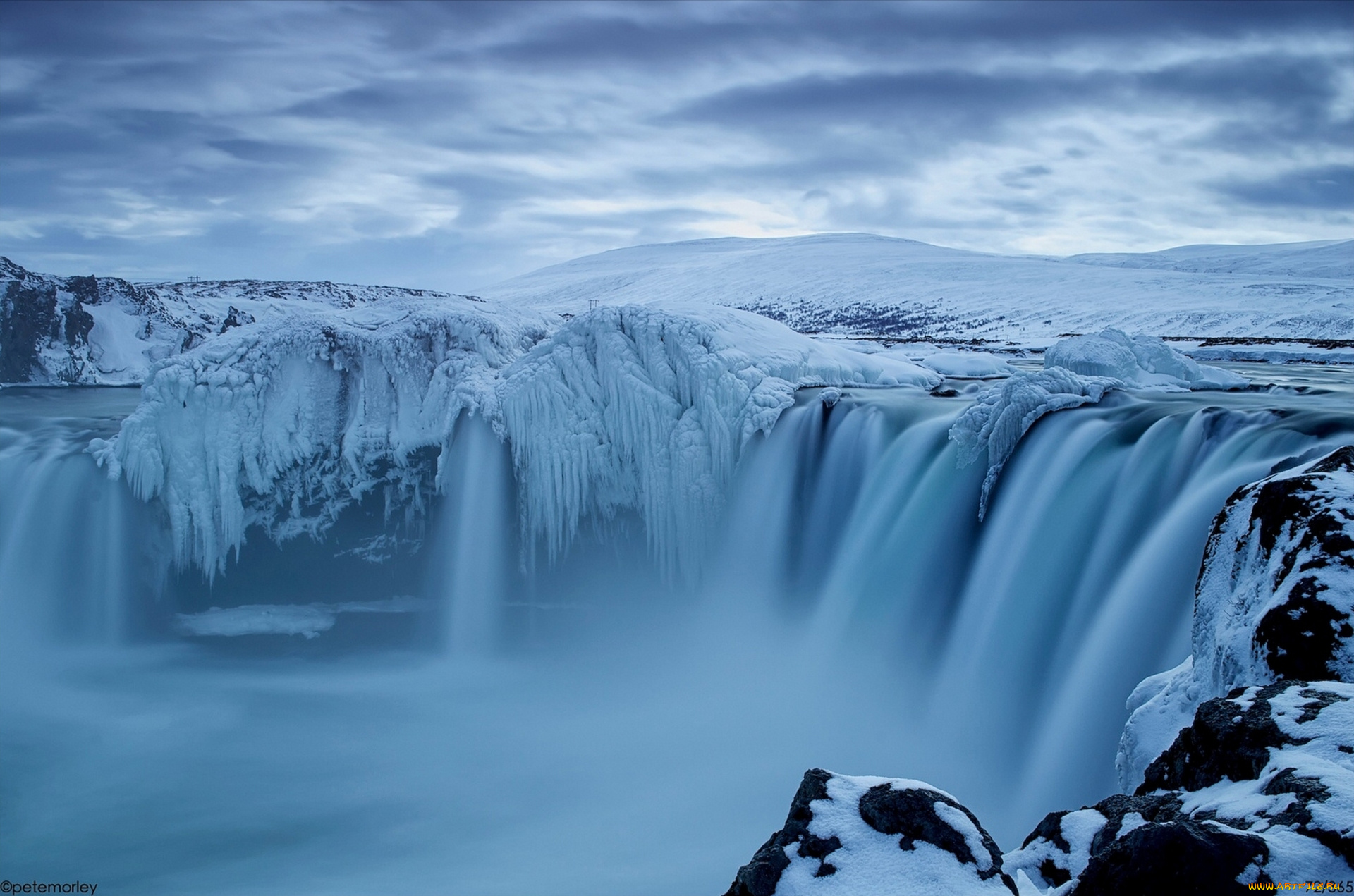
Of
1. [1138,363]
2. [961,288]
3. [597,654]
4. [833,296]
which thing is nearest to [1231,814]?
[597,654]

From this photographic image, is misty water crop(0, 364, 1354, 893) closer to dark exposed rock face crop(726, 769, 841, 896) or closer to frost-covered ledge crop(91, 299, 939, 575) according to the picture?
frost-covered ledge crop(91, 299, 939, 575)

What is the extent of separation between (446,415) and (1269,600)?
9.74 meters

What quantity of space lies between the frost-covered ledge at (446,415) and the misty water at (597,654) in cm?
40

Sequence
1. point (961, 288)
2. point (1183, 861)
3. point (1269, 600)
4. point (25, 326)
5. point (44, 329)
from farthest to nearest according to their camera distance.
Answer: point (961, 288) < point (44, 329) < point (25, 326) < point (1269, 600) < point (1183, 861)

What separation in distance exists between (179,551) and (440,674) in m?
4.01

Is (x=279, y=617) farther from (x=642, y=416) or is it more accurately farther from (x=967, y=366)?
(x=967, y=366)

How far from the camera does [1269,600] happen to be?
3.41 m

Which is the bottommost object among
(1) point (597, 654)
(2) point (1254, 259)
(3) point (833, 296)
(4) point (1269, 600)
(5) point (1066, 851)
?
(1) point (597, 654)

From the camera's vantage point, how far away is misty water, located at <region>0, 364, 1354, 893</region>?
702 centimetres

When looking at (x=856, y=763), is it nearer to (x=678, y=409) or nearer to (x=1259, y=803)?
(x=678, y=409)

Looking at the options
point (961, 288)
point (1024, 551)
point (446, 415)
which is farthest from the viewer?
point (961, 288)

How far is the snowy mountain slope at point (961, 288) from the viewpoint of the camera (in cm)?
3566

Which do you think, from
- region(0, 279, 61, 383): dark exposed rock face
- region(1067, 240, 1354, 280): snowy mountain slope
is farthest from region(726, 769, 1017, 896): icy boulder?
region(1067, 240, 1354, 280): snowy mountain slope

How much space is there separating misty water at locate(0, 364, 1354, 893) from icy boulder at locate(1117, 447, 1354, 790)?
239 centimetres
